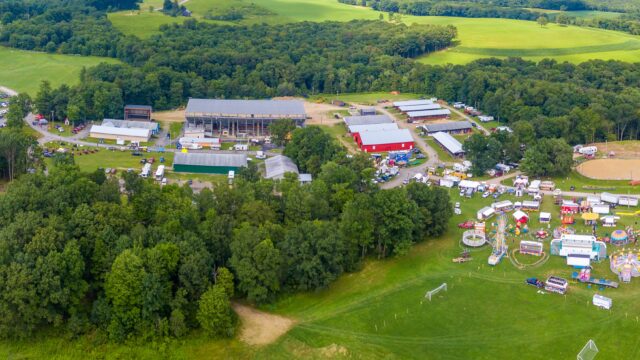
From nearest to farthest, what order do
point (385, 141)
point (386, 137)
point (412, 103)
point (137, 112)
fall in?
point (385, 141), point (386, 137), point (137, 112), point (412, 103)

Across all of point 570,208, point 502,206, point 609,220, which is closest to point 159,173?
point 502,206

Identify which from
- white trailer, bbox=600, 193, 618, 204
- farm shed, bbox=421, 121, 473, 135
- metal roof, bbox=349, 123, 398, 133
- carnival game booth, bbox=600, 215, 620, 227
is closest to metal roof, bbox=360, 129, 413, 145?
metal roof, bbox=349, 123, 398, 133

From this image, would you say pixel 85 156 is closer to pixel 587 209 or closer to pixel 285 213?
pixel 285 213

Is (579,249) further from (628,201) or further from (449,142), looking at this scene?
(449,142)

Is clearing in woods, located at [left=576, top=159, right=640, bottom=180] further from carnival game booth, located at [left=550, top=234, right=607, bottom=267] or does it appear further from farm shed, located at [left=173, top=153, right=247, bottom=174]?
farm shed, located at [left=173, top=153, right=247, bottom=174]

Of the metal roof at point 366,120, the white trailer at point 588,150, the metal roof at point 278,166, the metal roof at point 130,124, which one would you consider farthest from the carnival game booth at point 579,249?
the metal roof at point 130,124

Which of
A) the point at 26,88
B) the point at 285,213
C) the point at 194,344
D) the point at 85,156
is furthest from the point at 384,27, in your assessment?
the point at 194,344

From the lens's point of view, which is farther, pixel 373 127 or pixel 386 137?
pixel 373 127
